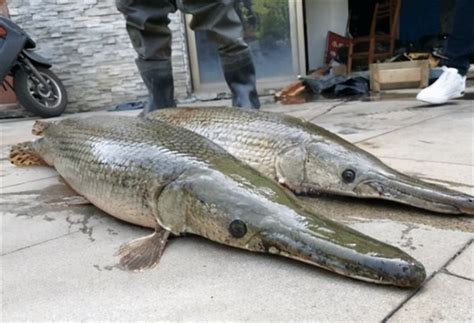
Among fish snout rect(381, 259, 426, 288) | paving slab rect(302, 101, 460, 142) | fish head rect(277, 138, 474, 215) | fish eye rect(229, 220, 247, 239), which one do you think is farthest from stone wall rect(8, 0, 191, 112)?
fish snout rect(381, 259, 426, 288)

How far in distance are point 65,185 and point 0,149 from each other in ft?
5.26

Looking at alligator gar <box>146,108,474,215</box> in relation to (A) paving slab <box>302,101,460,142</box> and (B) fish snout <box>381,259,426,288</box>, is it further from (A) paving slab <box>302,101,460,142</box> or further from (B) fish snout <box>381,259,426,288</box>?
(A) paving slab <box>302,101,460,142</box>

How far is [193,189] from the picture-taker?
132cm

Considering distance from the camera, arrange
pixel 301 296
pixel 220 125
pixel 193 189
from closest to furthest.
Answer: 1. pixel 301 296
2. pixel 193 189
3. pixel 220 125

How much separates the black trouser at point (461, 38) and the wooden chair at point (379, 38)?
11.4 ft

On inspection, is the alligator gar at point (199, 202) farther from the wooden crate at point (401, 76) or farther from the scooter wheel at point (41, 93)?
the wooden crate at point (401, 76)

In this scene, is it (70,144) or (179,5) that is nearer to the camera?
(70,144)

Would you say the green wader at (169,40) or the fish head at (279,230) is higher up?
the green wader at (169,40)

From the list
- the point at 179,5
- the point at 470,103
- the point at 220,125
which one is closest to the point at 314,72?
the point at 470,103

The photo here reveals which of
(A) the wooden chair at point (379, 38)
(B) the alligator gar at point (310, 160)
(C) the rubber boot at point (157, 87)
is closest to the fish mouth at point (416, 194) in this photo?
(B) the alligator gar at point (310, 160)

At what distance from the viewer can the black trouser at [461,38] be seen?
127 inches

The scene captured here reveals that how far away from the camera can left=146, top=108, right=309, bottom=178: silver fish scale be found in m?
1.73

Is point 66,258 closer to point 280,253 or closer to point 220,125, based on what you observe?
point 280,253

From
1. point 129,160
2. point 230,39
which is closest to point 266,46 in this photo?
point 230,39
